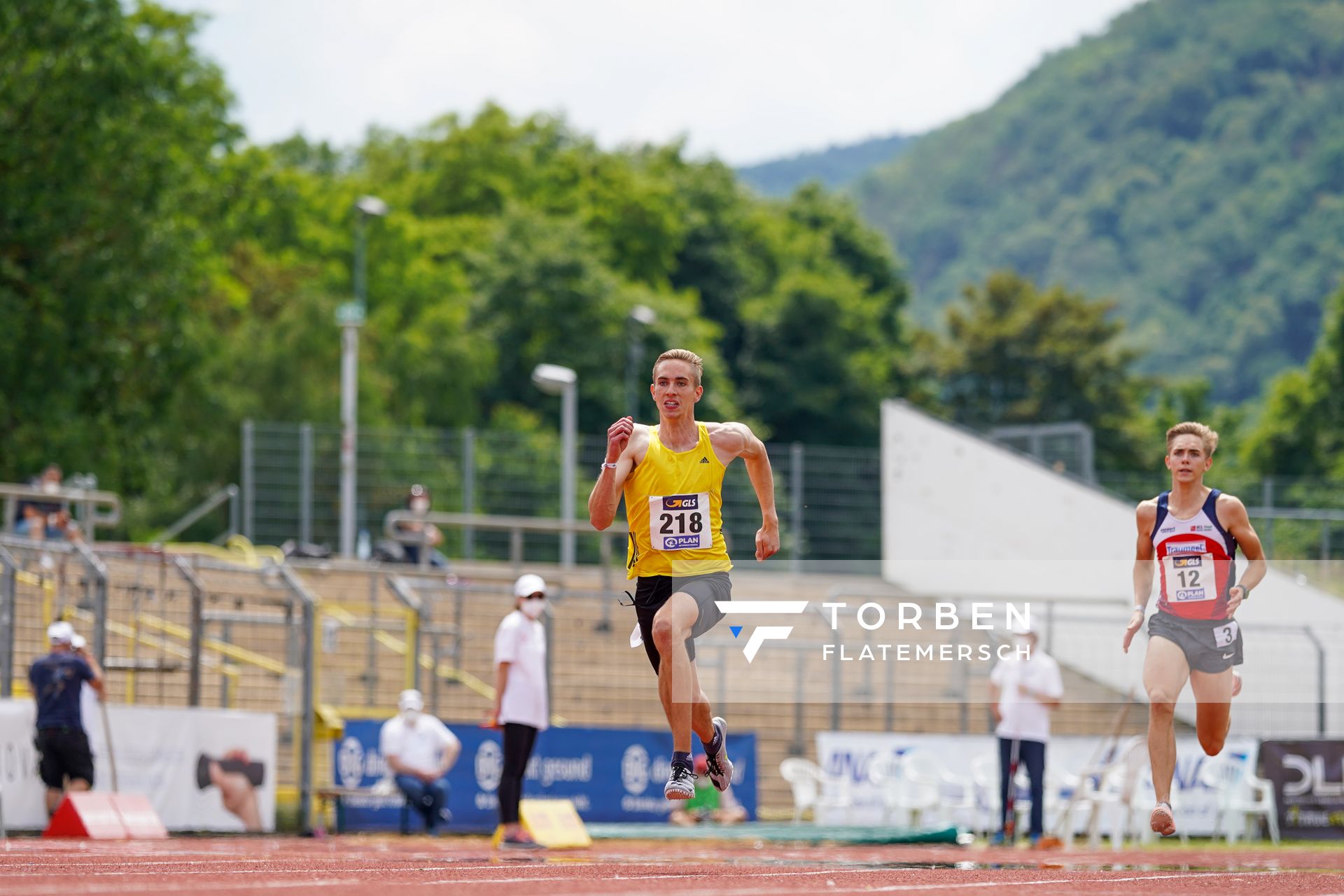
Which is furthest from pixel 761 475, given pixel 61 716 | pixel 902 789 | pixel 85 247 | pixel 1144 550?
pixel 85 247

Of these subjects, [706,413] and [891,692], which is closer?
[891,692]

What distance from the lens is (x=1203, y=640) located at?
11016mm

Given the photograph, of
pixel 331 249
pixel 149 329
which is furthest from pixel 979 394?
pixel 149 329

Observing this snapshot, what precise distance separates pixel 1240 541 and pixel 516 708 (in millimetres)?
6085

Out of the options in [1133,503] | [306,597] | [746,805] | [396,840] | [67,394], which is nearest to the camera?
[396,840]

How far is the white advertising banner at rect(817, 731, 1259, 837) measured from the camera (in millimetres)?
21828

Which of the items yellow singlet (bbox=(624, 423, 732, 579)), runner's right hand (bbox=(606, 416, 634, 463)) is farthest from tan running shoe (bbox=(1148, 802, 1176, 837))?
runner's right hand (bbox=(606, 416, 634, 463))

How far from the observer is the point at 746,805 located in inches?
869

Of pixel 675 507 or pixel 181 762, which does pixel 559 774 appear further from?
pixel 675 507

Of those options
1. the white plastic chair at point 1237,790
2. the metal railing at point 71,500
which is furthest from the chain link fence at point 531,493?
the white plastic chair at point 1237,790

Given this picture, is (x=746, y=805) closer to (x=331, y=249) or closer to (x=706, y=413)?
(x=706, y=413)

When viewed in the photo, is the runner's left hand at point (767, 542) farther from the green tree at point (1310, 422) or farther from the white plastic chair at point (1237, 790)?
the green tree at point (1310, 422)

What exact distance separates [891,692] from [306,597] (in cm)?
772

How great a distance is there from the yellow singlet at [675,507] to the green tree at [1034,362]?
58.5 metres
